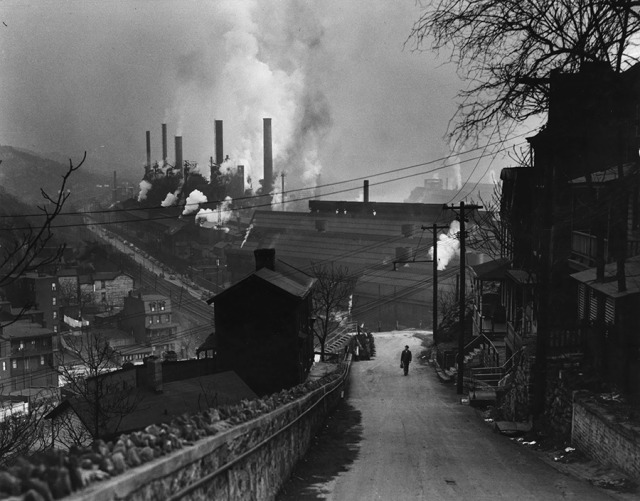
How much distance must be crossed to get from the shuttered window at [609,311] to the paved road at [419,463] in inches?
163

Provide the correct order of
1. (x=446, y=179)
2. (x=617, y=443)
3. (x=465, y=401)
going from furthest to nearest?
(x=446, y=179) → (x=465, y=401) → (x=617, y=443)

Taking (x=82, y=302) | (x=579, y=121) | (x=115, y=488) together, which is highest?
(x=579, y=121)

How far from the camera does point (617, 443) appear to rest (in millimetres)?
10812

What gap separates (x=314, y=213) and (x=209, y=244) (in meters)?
19.4

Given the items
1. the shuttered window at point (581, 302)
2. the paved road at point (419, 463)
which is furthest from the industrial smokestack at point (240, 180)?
the shuttered window at point (581, 302)

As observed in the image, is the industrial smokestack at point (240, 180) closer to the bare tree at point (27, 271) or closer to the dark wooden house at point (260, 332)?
the bare tree at point (27, 271)

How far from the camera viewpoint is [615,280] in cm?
1602

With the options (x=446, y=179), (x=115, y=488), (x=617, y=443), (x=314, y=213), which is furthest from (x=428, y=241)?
(x=446, y=179)

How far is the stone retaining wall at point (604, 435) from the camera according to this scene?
10188 mm

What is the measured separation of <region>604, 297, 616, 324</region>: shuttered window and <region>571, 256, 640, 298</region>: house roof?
2.28 feet

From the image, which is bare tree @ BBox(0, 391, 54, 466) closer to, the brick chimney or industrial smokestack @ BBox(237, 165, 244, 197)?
the brick chimney

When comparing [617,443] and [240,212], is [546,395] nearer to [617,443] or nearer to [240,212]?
[617,443]

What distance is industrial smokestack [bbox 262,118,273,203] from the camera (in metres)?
109

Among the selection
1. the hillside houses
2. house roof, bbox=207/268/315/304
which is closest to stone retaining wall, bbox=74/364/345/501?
the hillside houses
